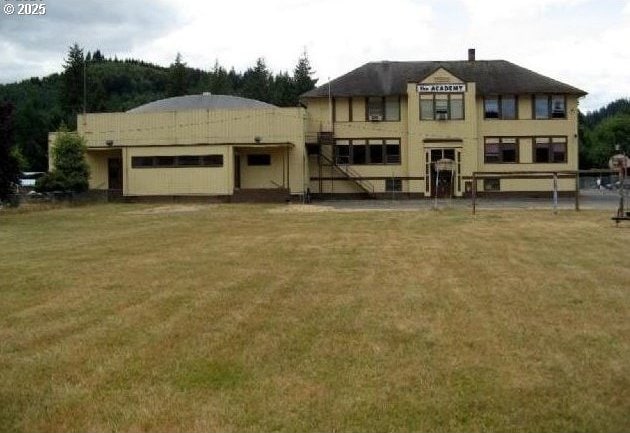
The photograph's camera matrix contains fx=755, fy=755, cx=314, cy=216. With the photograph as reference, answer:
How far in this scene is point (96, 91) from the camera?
347ft

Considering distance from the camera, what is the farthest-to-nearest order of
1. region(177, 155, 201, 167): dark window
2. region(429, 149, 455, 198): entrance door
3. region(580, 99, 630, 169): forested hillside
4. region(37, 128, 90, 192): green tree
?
region(580, 99, 630, 169): forested hillside → region(429, 149, 455, 198): entrance door → region(177, 155, 201, 167): dark window → region(37, 128, 90, 192): green tree

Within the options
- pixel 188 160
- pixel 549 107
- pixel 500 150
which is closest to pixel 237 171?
pixel 188 160

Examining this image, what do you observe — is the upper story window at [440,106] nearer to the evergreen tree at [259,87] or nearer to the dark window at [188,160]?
the dark window at [188,160]

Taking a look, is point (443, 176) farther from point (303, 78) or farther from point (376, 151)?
point (303, 78)

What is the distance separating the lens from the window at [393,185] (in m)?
53.8

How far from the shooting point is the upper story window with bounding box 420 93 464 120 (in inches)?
2096

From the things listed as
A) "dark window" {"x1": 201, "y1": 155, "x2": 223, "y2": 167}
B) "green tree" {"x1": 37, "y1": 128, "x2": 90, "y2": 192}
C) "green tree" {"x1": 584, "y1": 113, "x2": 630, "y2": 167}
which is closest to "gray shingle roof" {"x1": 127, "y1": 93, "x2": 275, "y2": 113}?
"dark window" {"x1": 201, "y1": 155, "x2": 223, "y2": 167}

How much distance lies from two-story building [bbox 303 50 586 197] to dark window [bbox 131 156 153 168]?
1143 centimetres

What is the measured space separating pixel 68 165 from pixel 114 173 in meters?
6.10

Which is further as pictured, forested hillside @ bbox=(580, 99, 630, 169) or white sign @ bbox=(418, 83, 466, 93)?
forested hillside @ bbox=(580, 99, 630, 169)

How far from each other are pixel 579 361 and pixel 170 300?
18.0 feet

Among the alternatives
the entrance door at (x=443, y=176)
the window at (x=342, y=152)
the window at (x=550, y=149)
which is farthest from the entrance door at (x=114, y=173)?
the window at (x=550, y=149)

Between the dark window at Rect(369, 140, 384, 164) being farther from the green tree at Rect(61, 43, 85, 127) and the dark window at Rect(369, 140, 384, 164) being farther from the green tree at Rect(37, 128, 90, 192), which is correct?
the green tree at Rect(61, 43, 85, 127)

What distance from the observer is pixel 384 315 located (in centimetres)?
904
